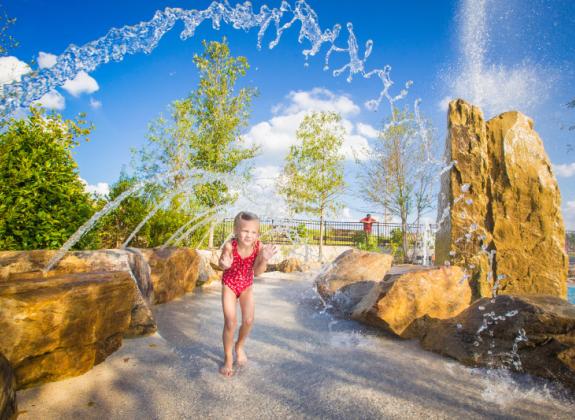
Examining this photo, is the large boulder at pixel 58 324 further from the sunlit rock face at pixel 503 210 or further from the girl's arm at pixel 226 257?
the sunlit rock face at pixel 503 210

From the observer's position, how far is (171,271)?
18.1 ft

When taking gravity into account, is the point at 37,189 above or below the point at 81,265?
above

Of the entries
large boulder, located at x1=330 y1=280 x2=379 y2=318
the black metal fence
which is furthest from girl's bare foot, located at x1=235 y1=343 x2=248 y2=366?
the black metal fence

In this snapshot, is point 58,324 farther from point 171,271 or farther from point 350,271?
point 350,271

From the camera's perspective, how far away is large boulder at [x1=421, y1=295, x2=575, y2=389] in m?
2.58

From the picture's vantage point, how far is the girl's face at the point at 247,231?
2818 mm

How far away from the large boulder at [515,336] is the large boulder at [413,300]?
0.33m

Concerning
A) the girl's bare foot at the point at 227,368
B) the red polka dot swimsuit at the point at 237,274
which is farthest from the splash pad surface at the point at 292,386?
the red polka dot swimsuit at the point at 237,274

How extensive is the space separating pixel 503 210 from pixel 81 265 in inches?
225

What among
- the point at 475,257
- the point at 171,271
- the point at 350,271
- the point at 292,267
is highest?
the point at 475,257

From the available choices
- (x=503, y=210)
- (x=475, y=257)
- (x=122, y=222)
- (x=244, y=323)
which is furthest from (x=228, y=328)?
(x=122, y=222)

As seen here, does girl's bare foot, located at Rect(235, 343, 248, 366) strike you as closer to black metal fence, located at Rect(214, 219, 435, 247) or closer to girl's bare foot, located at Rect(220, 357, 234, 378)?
girl's bare foot, located at Rect(220, 357, 234, 378)

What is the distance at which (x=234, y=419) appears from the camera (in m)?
1.88

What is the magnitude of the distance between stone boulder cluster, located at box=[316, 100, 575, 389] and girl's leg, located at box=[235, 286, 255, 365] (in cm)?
155
